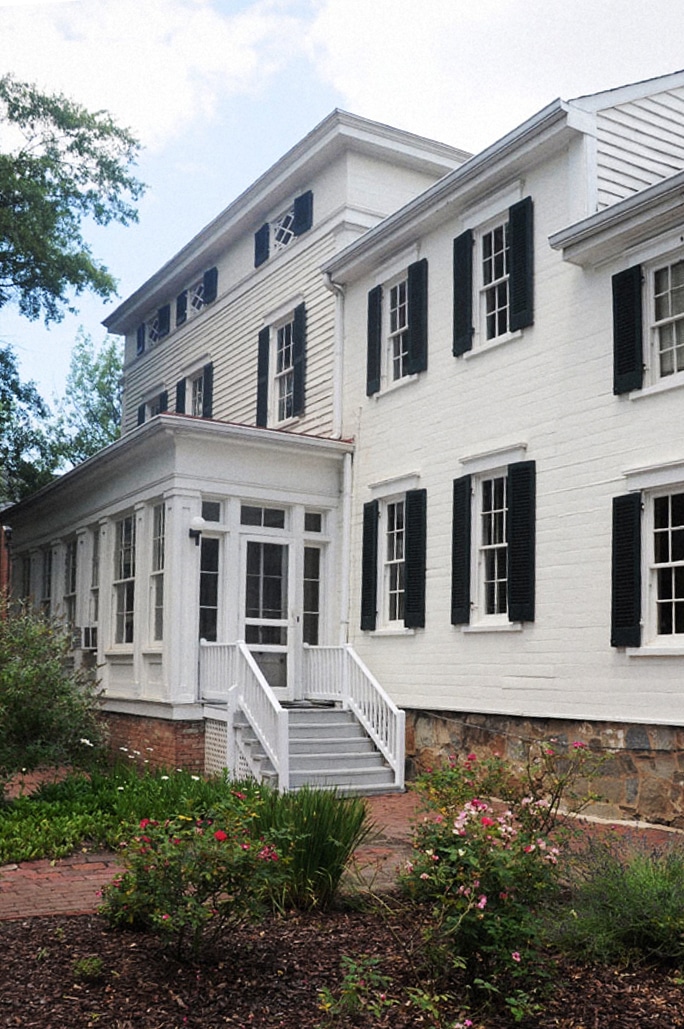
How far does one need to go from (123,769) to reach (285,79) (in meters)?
7.30

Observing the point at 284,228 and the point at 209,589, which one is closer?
the point at 209,589

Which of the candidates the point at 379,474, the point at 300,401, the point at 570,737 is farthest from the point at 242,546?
the point at 570,737

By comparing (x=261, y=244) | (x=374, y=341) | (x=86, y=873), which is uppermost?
(x=261, y=244)

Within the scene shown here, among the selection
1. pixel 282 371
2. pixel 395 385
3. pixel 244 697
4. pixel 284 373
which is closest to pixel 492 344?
pixel 395 385

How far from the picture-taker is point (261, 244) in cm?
1923

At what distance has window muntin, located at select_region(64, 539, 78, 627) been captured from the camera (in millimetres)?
19114

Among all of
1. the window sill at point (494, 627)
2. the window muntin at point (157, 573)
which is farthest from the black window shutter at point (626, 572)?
the window muntin at point (157, 573)

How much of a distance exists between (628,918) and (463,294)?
921cm

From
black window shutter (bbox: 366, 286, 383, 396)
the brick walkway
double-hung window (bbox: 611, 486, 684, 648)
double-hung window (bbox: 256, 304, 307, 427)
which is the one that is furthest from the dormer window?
the brick walkway

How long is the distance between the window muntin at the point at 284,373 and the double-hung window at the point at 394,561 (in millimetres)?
3451

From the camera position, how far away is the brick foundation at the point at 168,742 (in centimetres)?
1388

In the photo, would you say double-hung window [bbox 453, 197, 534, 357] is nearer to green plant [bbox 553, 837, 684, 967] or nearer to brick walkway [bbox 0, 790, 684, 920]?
brick walkway [bbox 0, 790, 684, 920]

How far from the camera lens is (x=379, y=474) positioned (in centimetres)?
1502

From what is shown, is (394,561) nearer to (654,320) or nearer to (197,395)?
(654,320)
